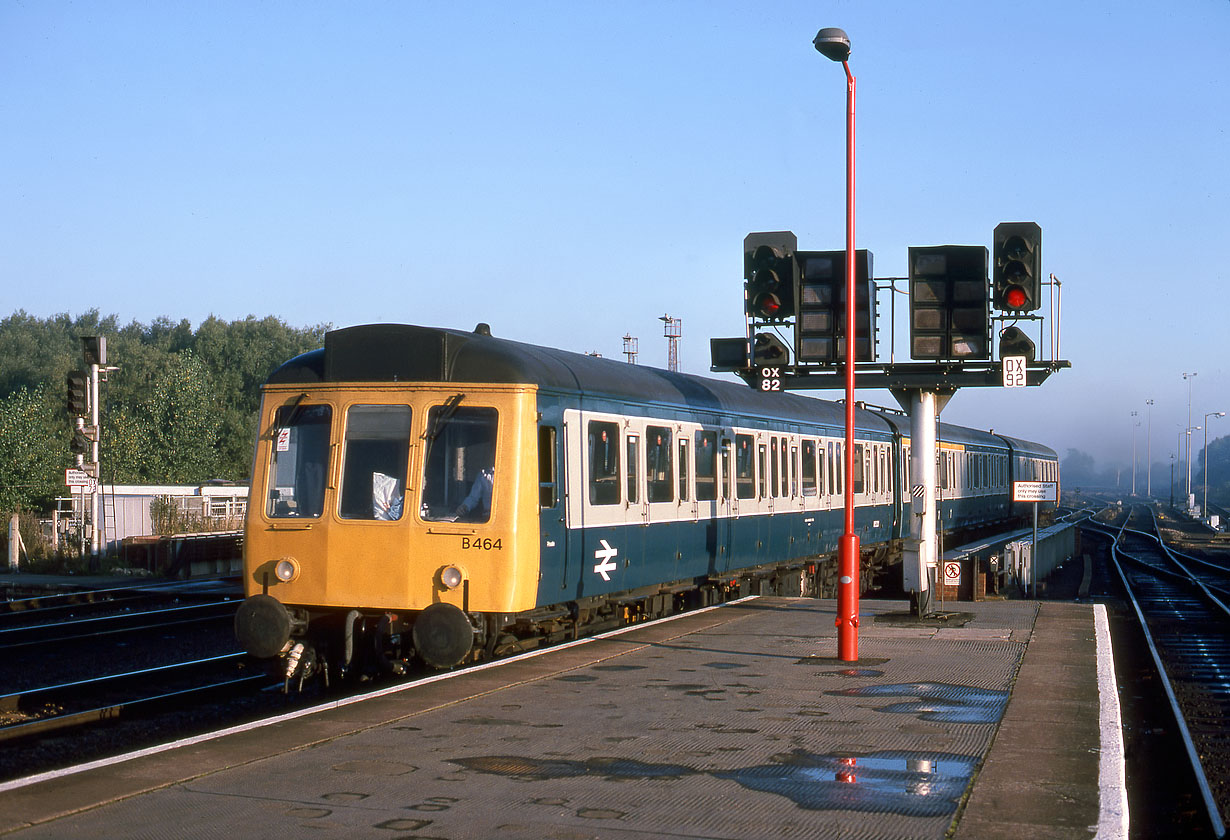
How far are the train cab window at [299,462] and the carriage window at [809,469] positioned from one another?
10.4 meters

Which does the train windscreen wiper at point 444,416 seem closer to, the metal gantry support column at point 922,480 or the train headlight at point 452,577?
the train headlight at point 452,577

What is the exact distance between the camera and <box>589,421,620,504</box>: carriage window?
41.2 feet

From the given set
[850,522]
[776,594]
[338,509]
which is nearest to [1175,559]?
[776,594]

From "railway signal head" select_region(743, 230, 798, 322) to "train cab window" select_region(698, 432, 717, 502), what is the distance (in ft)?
6.17

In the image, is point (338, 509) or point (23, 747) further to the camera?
point (338, 509)

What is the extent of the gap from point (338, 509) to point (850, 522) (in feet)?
14.6

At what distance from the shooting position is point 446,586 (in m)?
10.9

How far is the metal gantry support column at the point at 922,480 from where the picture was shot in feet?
50.3

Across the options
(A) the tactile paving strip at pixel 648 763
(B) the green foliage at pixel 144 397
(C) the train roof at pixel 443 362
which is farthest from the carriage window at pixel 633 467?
(B) the green foliage at pixel 144 397

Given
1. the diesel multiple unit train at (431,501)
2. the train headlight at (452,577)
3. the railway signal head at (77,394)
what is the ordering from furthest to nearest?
the railway signal head at (77,394) → the diesel multiple unit train at (431,501) → the train headlight at (452,577)

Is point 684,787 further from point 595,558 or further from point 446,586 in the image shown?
point 595,558

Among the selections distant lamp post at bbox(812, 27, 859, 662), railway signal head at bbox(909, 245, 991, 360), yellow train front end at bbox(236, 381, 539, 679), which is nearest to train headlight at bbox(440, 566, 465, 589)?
yellow train front end at bbox(236, 381, 539, 679)

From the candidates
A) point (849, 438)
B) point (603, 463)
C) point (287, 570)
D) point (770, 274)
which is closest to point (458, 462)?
point (287, 570)

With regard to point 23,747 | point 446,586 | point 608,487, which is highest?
point 608,487
